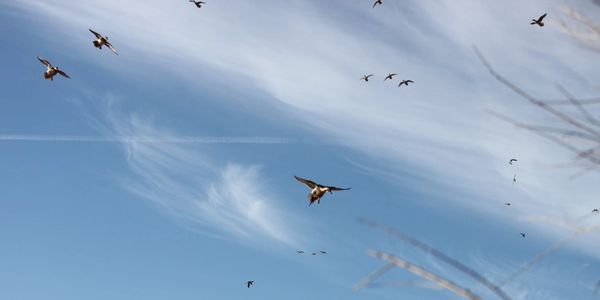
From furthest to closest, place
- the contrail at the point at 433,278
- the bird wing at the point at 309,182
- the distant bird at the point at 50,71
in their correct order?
the distant bird at the point at 50,71 → the bird wing at the point at 309,182 → the contrail at the point at 433,278

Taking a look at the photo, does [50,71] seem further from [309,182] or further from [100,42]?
[309,182]

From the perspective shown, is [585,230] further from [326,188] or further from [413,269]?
[326,188]

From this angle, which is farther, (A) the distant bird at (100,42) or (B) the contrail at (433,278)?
(A) the distant bird at (100,42)

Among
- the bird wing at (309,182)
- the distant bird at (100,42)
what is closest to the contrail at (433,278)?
the bird wing at (309,182)

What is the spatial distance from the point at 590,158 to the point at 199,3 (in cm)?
3856

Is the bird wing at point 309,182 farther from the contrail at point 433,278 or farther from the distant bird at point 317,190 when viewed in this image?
the contrail at point 433,278

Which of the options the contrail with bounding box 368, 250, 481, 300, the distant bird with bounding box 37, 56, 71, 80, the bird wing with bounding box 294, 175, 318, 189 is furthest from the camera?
the distant bird with bounding box 37, 56, 71, 80

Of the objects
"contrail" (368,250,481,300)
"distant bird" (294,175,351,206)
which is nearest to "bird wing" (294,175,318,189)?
"distant bird" (294,175,351,206)

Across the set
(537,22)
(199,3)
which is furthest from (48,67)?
(537,22)

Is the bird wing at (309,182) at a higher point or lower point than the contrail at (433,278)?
higher

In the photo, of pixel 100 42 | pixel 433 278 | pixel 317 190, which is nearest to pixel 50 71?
pixel 100 42

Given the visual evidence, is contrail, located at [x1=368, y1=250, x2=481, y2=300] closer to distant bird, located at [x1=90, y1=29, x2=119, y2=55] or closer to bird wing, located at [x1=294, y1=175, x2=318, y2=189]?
bird wing, located at [x1=294, y1=175, x2=318, y2=189]

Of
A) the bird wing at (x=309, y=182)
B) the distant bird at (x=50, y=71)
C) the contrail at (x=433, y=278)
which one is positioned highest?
the distant bird at (x=50, y=71)

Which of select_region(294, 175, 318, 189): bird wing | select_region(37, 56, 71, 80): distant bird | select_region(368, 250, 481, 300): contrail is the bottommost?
select_region(368, 250, 481, 300): contrail
